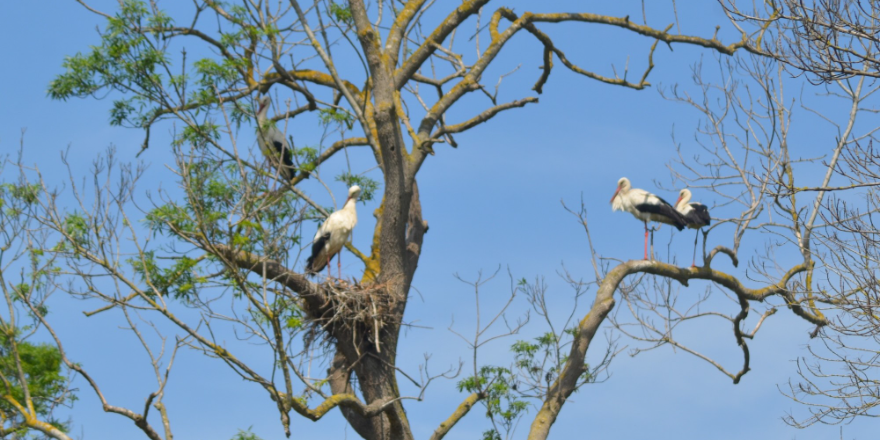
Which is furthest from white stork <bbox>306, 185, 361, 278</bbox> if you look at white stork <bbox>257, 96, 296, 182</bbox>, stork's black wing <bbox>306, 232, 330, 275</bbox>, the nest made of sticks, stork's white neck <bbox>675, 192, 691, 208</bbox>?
stork's white neck <bbox>675, 192, 691, 208</bbox>

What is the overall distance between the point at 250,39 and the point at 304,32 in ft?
2.62

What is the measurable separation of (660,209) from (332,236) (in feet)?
14.5

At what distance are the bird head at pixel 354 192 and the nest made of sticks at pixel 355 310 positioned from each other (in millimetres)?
2102

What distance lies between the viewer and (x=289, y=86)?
10523 mm

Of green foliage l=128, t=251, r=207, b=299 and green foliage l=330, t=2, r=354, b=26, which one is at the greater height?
green foliage l=330, t=2, r=354, b=26

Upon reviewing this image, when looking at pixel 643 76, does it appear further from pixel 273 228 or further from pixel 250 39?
pixel 273 228

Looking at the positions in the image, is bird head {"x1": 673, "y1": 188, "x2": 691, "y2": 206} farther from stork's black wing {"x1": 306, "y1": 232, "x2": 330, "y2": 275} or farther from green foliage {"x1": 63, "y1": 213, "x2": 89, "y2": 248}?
green foliage {"x1": 63, "y1": 213, "x2": 89, "y2": 248}

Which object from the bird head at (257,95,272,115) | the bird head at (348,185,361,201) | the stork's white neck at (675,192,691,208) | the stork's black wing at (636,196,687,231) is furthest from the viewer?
the bird head at (257,95,272,115)

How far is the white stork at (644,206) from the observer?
11.9 meters

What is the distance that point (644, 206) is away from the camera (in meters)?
12.2

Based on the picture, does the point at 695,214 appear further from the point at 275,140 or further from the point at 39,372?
the point at 39,372

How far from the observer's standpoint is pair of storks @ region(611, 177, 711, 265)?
39.1 ft

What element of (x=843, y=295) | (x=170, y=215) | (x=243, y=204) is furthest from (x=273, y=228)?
(x=843, y=295)

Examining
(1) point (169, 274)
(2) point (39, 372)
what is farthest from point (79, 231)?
(2) point (39, 372)
